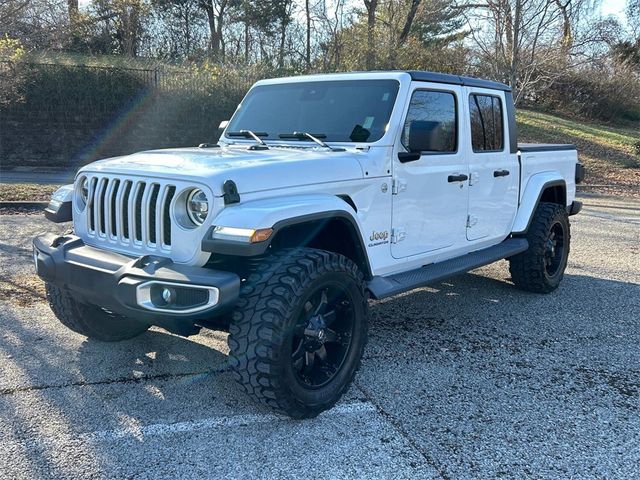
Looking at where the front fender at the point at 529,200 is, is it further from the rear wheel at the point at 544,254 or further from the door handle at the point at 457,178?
the door handle at the point at 457,178

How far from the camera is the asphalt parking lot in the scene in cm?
289

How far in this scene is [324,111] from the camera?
14.5ft

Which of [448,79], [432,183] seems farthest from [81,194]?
[448,79]

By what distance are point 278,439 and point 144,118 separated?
16.5 metres

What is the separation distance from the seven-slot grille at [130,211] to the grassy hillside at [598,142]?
1387 centimetres

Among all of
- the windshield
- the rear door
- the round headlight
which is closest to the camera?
the round headlight

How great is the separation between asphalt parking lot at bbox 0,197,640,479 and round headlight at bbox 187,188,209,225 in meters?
1.10

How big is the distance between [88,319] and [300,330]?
1.67 m

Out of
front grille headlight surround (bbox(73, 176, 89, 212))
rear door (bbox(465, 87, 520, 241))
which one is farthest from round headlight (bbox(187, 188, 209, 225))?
rear door (bbox(465, 87, 520, 241))

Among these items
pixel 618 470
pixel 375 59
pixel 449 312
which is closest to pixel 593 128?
pixel 375 59

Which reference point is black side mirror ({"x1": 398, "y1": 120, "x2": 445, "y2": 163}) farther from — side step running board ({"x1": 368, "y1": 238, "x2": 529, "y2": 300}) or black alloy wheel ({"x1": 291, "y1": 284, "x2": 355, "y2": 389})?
black alloy wheel ({"x1": 291, "y1": 284, "x2": 355, "y2": 389})

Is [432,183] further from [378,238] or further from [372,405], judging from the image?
[372,405]

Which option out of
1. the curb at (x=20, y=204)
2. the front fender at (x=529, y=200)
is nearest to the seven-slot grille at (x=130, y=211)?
the front fender at (x=529, y=200)

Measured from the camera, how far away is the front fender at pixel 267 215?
2.94 meters
